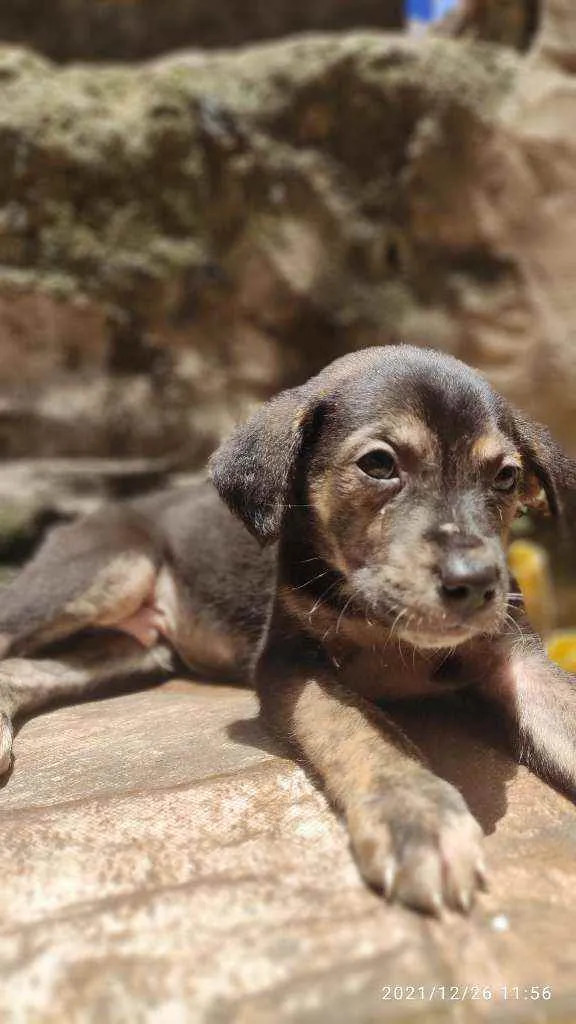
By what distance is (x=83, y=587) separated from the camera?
4.18 meters

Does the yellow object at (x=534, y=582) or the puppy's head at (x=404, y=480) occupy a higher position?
the puppy's head at (x=404, y=480)

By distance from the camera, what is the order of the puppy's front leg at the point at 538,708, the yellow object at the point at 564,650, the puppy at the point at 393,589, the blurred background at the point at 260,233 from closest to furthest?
the puppy at the point at 393,589 < the puppy's front leg at the point at 538,708 < the yellow object at the point at 564,650 < the blurred background at the point at 260,233

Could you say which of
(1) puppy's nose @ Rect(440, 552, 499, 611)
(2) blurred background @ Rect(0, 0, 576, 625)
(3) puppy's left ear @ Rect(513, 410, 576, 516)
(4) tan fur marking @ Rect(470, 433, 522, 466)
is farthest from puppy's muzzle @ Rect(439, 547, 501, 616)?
(2) blurred background @ Rect(0, 0, 576, 625)

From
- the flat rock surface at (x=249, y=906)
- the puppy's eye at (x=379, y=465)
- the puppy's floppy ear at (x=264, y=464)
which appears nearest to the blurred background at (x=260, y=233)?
the puppy's floppy ear at (x=264, y=464)

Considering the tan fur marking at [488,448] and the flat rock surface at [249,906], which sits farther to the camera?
the tan fur marking at [488,448]

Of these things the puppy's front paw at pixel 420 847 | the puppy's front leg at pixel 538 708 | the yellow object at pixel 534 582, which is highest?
the puppy's front paw at pixel 420 847

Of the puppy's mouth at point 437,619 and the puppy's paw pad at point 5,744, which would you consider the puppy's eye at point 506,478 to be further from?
the puppy's paw pad at point 5,744

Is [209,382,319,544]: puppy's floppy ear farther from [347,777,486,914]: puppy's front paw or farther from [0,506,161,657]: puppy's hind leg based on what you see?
[0,506,161,657]: puppy's hind leg

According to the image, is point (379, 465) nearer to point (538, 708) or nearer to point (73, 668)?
point (538, 708)

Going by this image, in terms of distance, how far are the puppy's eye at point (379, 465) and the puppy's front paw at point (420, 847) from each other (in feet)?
3.46

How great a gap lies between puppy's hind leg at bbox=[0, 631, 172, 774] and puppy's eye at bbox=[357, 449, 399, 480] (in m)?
1.77

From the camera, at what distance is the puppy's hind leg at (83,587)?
410 centimetres
